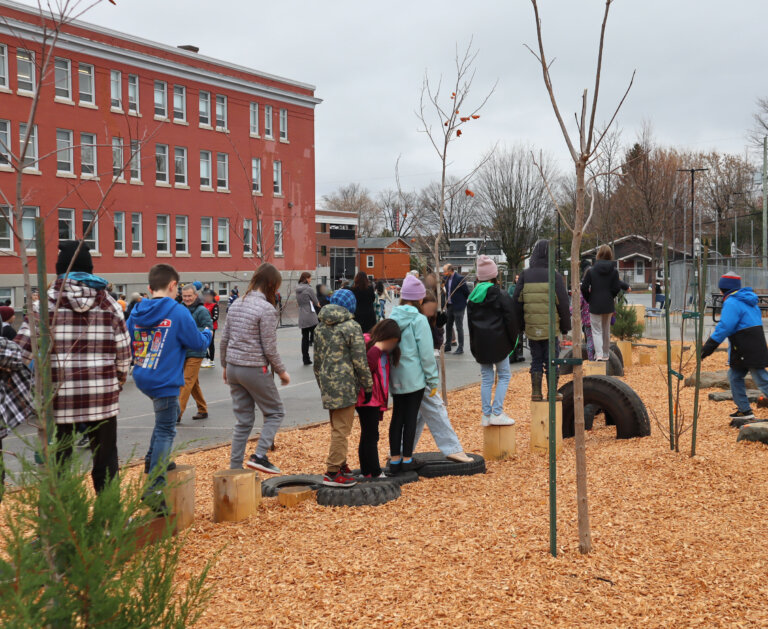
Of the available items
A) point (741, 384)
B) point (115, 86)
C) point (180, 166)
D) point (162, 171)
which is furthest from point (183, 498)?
point (180, 166)

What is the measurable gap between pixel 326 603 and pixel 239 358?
2947mm

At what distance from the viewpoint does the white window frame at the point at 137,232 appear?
41.1 m

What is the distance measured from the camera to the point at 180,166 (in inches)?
1703

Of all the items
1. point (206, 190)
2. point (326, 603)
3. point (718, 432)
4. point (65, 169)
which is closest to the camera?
point (326, 603)

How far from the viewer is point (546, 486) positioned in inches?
245

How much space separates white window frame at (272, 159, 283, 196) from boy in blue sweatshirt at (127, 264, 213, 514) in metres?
43.0

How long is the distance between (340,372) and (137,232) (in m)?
37.8

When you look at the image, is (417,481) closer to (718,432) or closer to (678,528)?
(678,528)

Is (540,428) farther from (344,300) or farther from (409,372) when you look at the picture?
(344,300)

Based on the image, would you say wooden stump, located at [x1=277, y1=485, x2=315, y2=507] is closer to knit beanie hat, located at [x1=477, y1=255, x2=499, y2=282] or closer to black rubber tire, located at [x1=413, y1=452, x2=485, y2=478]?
black rubber tire, located at [x1=413, y1=452, x2=485, y2=478]

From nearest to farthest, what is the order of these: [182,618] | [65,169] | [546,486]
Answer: [182,618]
[546,486]
[65,169]

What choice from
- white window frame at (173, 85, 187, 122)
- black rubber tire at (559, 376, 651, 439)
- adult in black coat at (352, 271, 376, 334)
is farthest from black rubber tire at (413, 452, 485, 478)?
white window frame at (173, 85, 187, 122)

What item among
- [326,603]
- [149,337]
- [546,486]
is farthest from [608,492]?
→ [149,337]

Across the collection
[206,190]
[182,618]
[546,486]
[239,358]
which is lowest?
[546,486]
